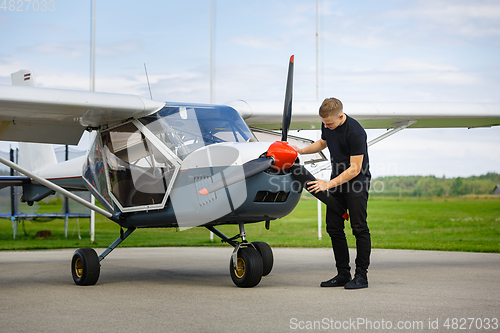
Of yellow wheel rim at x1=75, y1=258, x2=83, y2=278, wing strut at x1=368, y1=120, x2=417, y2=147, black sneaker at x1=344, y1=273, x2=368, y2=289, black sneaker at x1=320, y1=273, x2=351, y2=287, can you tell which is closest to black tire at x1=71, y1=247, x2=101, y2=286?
yellow wheel rim at x1=75, y1=258, x2=83, y2=278

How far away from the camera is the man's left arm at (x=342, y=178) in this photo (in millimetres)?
5035

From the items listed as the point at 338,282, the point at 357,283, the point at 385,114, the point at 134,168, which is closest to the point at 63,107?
the point at 134,168

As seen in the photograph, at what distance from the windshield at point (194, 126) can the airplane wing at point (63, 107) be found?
22 cm

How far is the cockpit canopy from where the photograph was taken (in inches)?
229

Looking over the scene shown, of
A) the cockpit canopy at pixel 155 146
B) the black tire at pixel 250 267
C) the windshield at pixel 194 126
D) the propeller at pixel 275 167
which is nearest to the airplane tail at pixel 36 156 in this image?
the cockpit canopy at pixel 155 146

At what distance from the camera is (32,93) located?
20.2 feet

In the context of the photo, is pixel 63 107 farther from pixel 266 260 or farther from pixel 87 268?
pixel 266 260

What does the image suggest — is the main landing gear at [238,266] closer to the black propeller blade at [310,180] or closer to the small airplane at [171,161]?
the small airplane at [171,161]

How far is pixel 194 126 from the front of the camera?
5.95 meters

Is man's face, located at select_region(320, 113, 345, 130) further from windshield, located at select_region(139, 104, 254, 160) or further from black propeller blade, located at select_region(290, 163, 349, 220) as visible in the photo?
windshield, located at select_region(139, 104, 254, 160)

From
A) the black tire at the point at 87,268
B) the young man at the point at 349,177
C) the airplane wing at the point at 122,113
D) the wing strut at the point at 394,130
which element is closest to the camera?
the young man at the point at 349,177

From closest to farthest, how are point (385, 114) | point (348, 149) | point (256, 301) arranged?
point (256, 301)
point (348, 149)
point (385, 114)

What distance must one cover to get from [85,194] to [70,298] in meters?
13.3

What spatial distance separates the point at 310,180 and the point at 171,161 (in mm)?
1660
